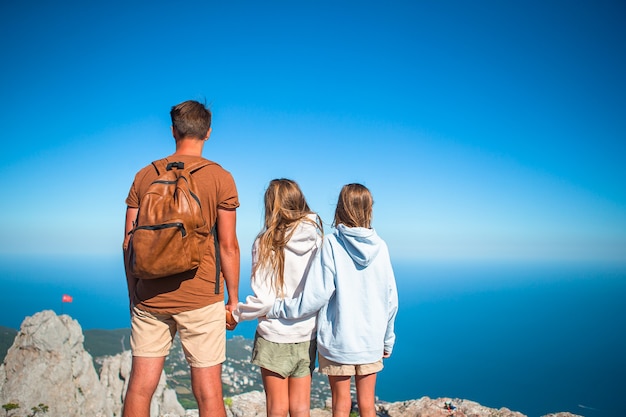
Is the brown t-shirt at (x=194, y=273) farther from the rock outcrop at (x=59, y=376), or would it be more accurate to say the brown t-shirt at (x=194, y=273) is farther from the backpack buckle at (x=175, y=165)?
the rock outcrop at (x=59, y=376)

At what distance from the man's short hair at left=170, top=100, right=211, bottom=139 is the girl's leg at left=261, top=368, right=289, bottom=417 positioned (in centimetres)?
217

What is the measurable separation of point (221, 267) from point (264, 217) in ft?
2.16

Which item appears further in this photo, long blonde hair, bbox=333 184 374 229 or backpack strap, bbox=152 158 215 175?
long blonde hair, bbox=333 184 374 229

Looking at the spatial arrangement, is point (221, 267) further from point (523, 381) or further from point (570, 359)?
point (570, 359)

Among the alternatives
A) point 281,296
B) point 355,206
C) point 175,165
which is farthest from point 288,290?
point 175,165

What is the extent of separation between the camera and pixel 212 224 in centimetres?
266

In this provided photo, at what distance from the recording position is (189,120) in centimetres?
277

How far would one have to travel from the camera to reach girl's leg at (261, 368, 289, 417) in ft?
9.62

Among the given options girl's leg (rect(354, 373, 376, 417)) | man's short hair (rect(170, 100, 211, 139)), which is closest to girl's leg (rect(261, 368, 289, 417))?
girl's leg (rect(354, 373, 376, 417))

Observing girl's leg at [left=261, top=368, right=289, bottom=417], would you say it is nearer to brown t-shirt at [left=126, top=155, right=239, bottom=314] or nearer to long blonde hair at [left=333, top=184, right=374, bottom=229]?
brown t-shirt at [left=126, top=155, right=239, bottom=314]

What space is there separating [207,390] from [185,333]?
1.55 feet

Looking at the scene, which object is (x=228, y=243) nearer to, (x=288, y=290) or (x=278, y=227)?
(x=278, y=227)

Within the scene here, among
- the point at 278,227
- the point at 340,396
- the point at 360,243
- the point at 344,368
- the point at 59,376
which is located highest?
the point at 278,227

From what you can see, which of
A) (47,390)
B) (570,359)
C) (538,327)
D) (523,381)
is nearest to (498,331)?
(538,327)
